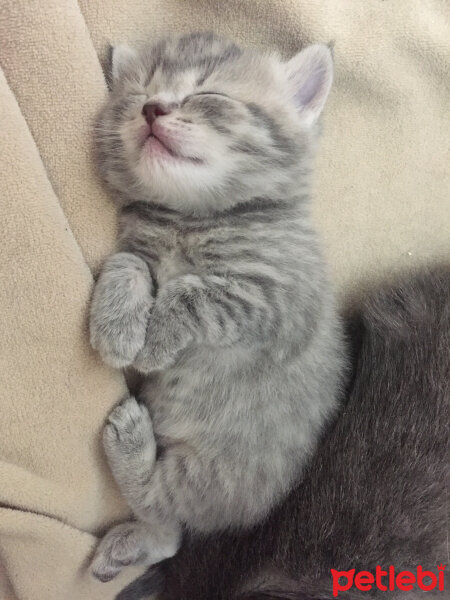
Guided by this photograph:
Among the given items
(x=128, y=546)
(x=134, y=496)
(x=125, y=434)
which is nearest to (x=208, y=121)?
(x=125, y=434)

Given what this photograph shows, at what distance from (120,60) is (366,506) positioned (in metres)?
1.01

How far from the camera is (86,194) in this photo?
3.43 ft

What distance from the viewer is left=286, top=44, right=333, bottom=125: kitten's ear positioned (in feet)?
3.63

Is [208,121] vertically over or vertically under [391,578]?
over

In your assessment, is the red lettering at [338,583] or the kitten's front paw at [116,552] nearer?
the red lettering at [338,583]

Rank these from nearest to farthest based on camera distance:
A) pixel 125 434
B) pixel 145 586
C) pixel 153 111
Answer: pixel 153 111
pixel 125 434
pixel 145 586

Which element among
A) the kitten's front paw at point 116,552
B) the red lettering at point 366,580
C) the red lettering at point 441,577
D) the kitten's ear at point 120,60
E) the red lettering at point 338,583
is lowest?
the kitten's front paw at point 116,552

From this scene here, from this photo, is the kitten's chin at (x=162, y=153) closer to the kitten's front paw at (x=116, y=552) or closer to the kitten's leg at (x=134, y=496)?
the kitten's leg at (x=134, y=496)

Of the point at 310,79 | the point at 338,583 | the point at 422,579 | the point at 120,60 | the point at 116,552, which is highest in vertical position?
the point at 310,79

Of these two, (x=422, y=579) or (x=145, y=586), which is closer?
(x=422, y=579)

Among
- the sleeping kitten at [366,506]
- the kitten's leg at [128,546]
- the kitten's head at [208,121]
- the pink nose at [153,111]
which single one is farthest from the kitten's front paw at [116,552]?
the pink nose at [153,111]

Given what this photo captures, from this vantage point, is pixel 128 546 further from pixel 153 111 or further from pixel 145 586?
pixel 153 111

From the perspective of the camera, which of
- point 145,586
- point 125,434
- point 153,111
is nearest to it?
point 153,111

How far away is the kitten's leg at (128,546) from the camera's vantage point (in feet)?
3.76
